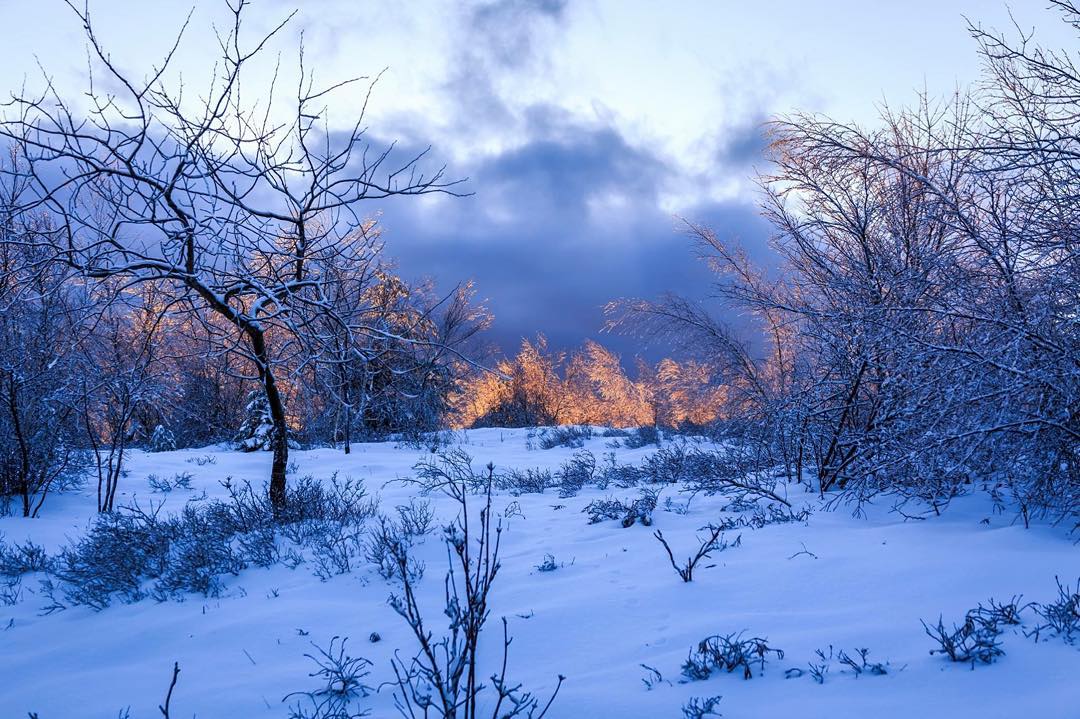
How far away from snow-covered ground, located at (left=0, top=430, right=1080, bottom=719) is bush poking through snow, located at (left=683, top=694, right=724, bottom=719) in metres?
0.04

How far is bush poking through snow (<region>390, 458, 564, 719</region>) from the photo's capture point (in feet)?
5.51

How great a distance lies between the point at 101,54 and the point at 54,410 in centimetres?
450

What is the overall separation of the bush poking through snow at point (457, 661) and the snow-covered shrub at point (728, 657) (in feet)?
1.68

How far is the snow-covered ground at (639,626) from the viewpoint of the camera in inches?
82.7

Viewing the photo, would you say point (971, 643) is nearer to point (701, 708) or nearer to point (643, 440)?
point (701, 708)

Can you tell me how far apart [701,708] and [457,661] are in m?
0.82

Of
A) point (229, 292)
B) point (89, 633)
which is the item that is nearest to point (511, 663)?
point (89, 633)

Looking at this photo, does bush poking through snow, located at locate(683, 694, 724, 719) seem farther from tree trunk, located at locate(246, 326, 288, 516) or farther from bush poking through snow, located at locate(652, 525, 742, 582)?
tree trunk, located at locate(246, 326, 288, 516)

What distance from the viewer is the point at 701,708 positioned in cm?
202

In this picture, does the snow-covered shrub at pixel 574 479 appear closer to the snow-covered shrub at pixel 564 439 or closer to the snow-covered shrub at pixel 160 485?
the snow-covered shrub at pixel 564 439

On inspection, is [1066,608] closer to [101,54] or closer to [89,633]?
[89,633]

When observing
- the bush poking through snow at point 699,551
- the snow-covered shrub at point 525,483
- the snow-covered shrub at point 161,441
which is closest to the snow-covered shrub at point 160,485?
the snow-covered shrub at point 525,483

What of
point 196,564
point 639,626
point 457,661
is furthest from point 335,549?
point 457,661

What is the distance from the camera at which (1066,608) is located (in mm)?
2338
